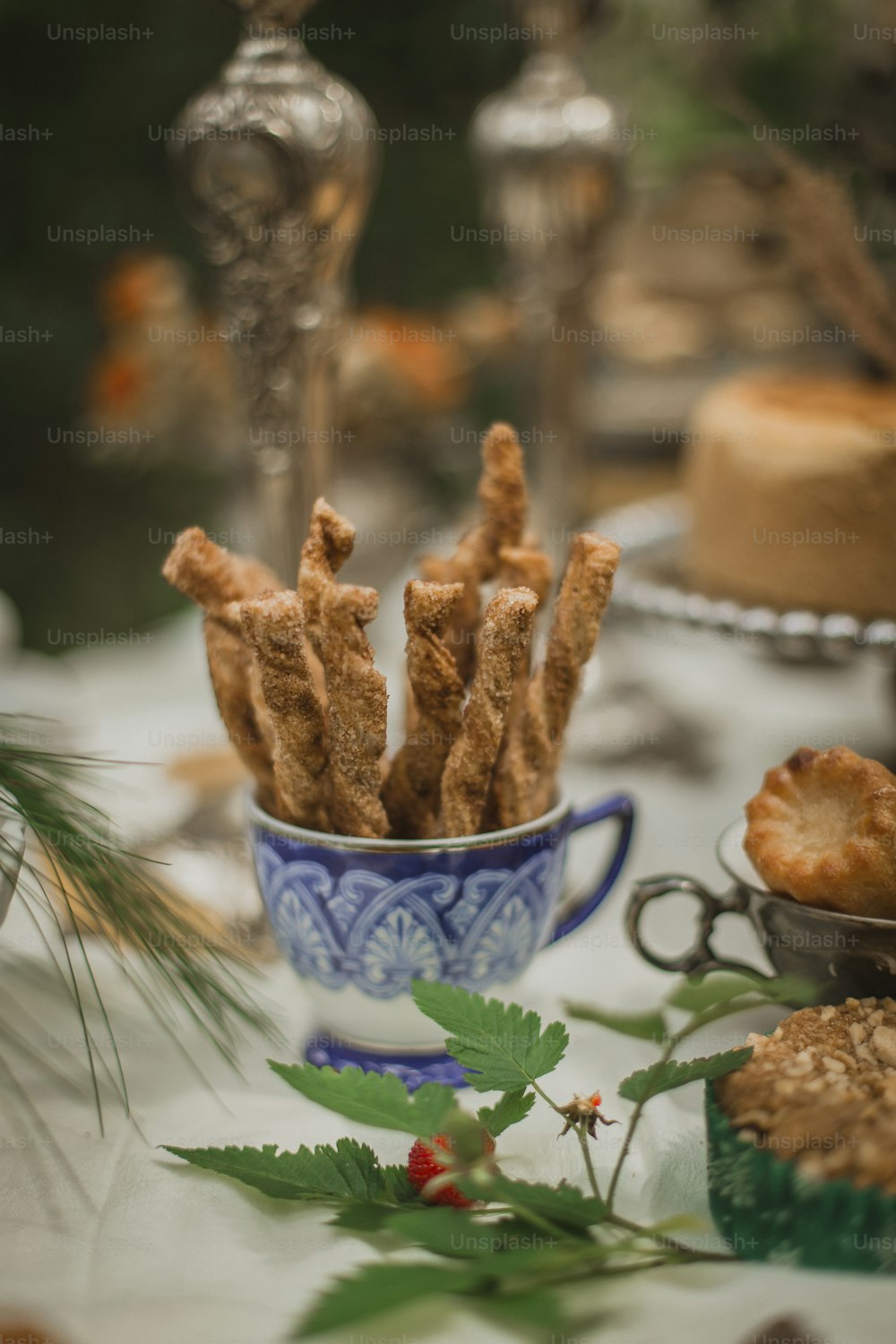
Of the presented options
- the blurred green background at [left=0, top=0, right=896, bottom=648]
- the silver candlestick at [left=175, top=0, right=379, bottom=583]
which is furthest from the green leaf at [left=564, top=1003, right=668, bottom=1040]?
the blurred green background at [left=0, top=0, right=896, bottom=648]

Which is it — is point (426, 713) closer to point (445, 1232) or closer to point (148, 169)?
point (445, 1232)

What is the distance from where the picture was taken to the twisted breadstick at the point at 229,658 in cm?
51

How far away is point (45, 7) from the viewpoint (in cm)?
146

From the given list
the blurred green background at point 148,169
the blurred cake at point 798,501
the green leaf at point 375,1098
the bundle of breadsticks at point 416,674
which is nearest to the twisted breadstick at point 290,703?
the bundle of breadsticks at point 416,674

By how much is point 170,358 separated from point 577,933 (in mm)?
648

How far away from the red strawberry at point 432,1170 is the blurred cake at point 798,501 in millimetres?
497

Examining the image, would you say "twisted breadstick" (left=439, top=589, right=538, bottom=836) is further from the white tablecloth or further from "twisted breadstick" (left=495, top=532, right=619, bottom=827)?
the white tablecloth

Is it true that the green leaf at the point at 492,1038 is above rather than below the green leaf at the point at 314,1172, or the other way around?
above

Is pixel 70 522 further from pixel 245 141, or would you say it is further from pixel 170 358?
pixel 245 141

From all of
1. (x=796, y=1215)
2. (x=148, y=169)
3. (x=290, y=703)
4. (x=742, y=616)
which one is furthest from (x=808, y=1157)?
(x=148, y=169)

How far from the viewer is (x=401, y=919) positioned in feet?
1.61

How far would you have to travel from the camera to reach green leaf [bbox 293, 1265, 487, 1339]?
328mm

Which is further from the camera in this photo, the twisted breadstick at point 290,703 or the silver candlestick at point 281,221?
the silver candlestick at point 281,221

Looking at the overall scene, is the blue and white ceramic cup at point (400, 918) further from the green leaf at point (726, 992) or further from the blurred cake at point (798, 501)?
the blurred cake at point (798, 501)
